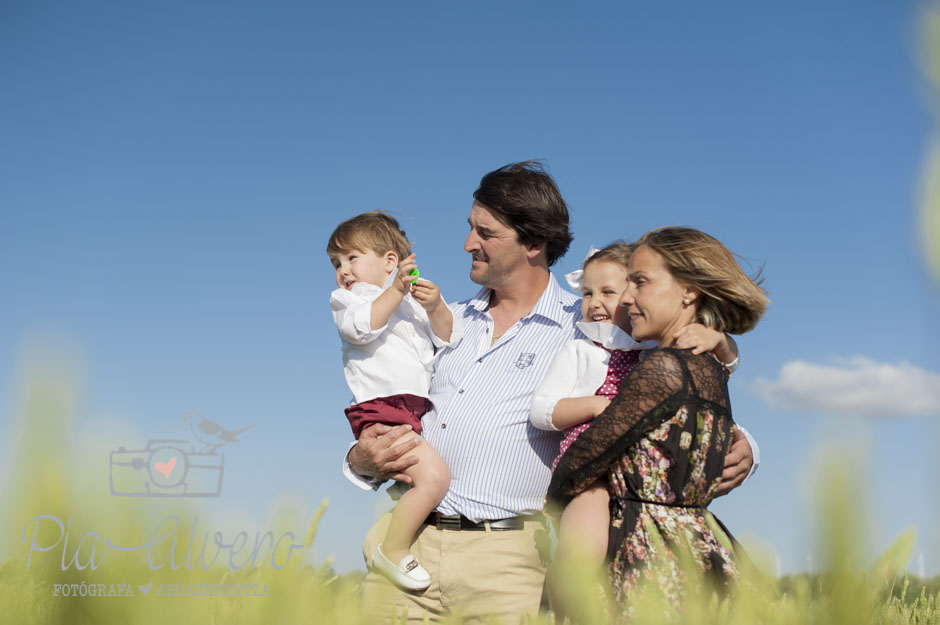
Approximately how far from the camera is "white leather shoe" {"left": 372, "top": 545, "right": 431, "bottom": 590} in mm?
4484

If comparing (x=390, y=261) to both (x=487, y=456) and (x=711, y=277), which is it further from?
(x=711, y=277)

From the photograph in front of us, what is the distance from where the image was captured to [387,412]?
4.78m

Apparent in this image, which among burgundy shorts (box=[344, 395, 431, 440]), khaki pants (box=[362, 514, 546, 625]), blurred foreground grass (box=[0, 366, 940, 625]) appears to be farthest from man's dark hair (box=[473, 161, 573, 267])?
blurred foreground grass (box=[0, 366, 940, 625])

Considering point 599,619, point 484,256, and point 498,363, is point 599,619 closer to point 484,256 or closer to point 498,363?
point 498,363

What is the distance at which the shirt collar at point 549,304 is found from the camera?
5047 millimetres

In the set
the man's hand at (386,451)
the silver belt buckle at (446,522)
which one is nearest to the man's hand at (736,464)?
the silver belt buckle at (446,522)

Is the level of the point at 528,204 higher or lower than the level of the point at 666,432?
higher

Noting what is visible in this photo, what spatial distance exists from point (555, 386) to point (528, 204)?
180 cm

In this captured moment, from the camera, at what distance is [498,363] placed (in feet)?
16.0

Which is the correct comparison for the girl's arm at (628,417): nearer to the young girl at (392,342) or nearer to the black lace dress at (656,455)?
the black lace dress at (656,455)

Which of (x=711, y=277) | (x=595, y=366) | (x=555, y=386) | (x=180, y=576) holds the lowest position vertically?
(x=180, y=576)

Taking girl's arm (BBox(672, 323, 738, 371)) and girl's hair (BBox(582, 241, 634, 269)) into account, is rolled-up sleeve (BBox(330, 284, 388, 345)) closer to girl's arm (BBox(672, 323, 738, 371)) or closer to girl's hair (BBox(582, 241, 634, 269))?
girl's hair (BBox(582, 241, 634, 269))

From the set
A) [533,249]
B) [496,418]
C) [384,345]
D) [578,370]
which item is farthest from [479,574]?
[533,249]

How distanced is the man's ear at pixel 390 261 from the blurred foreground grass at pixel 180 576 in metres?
4.26
